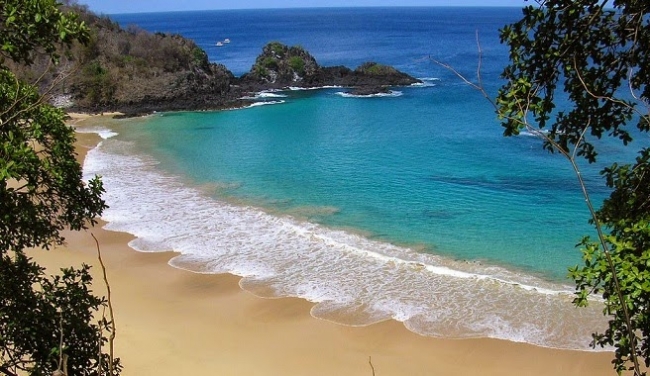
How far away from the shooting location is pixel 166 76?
41969mm

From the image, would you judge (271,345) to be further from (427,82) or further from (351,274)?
(427,82)

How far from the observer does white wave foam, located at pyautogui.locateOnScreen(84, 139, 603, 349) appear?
1209 cm

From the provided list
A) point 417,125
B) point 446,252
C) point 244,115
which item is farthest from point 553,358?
point 244,115

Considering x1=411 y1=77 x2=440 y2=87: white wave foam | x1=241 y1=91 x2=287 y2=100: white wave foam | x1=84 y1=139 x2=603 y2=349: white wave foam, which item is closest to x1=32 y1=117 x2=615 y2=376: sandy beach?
x1=84 y1=139 x2=603 y2=349: white wave foam

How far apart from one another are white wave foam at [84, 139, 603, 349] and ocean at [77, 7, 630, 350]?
0.05 meters

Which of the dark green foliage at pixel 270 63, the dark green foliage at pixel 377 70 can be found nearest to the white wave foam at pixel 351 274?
the dark green foliage at pixel 270 63

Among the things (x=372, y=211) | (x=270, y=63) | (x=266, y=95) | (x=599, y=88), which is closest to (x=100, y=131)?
(x=266, y=95)

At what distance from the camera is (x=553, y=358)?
10.8 m

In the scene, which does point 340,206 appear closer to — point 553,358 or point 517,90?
point 553,358

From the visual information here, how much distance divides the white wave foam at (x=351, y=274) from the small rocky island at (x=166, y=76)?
788 inches

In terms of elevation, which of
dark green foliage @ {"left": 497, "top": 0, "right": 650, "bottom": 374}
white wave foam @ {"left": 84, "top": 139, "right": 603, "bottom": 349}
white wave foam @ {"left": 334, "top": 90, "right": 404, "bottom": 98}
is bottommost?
white wave foam @ {"left": 84, "top": 139, "right": 603, "bottom": 349}

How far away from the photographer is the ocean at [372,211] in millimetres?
12922

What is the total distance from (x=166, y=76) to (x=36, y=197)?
3810 cm

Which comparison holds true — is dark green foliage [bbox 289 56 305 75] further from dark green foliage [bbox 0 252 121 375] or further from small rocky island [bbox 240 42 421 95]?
dark green foliage [bbox 0 252 121 375]
